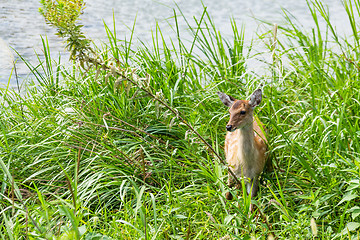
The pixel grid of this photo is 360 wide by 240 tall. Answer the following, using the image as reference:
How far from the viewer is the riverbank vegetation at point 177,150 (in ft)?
9.80

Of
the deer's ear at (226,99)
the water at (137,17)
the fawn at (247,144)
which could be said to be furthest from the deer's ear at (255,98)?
the water at (137,17)

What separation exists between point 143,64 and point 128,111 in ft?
2.02

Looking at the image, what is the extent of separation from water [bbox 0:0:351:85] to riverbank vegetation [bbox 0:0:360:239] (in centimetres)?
356

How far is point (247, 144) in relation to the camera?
3660 mm

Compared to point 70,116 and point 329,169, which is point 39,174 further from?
point 329,169

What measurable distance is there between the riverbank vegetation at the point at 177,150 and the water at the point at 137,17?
3.56 m

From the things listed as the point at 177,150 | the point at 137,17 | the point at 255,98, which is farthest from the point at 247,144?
Answer: the point at 137,17

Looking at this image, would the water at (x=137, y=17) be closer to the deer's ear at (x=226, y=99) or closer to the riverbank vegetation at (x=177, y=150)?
the riverbank vegetation at (x=177, y=150)

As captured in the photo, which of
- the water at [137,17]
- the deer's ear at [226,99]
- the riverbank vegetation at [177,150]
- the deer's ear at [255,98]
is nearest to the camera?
the riverbank vegetation at [177,150]

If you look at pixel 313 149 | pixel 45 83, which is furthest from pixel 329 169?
pixel 45 83

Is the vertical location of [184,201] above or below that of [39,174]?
above

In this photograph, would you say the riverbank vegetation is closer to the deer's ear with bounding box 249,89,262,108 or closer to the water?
the deer's ear with bounding box 249,89,262,108

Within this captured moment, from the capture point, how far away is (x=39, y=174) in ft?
13.5

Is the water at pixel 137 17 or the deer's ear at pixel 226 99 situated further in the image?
the water at pixel 137 17
